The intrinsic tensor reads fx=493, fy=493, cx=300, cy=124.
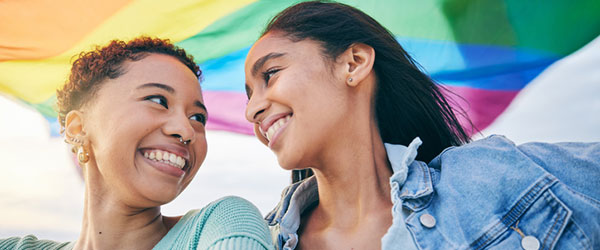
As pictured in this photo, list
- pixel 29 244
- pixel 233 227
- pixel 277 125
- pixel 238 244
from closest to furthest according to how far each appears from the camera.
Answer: pixel 238 244
pixel 233 227
pixel 277 125
pixel 29 244

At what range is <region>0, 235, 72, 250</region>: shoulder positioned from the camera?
2402mm

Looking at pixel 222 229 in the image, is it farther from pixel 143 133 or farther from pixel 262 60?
pixel 262 60

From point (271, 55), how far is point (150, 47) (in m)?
0.61

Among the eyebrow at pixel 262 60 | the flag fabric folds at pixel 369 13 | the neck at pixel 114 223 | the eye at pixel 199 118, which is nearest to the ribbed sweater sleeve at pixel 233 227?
the neck at pixel 114 223

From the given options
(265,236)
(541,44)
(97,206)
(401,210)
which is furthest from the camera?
(541,44)

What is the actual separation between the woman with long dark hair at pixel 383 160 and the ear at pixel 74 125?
2.44 ft

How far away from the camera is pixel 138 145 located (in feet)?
6.61

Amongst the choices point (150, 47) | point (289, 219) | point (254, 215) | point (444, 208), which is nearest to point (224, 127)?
point (150, 47)

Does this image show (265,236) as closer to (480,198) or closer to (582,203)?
(480,198)

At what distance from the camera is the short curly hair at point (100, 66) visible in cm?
219

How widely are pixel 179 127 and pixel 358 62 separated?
860 millimetres

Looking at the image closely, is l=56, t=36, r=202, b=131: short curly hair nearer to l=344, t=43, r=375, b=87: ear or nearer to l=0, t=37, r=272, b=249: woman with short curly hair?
l=0, t=37, r=272, b=249: woman with short curly hair

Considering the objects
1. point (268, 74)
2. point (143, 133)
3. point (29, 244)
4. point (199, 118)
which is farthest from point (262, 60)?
point (29, 244)

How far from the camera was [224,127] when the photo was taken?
3.63 metres
